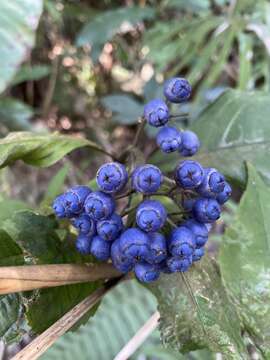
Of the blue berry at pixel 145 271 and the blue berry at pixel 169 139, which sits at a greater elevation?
the blue berry at pixel 169 139

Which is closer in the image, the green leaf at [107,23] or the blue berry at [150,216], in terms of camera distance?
the blue berry at [150,216]

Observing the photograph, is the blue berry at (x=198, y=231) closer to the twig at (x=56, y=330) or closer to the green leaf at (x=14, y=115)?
the twig at (x=56, y=330)

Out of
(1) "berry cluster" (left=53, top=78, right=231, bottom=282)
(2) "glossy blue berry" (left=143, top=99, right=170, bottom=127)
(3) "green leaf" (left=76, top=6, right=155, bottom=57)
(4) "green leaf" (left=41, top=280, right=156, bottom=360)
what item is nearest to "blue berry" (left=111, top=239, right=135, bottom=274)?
(1) "berry cluster" (left=53, top=78, right=231, bottom=282)

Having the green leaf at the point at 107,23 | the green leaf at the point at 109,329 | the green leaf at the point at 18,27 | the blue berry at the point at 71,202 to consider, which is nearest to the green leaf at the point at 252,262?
the blue berry at the point at 71,202

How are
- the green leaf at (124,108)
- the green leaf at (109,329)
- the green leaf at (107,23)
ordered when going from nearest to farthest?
the green leaf at (109,329) → the green leaf at (107,23) → the green leaf at (124,108)

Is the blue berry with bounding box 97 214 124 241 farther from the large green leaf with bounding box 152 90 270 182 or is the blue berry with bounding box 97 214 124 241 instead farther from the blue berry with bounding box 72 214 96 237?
the large green leaf with bounding box 152 90 270 182

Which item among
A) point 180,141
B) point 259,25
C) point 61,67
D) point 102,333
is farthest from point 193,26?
point 180,141

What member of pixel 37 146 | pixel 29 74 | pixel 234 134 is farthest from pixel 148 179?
pixel 29 74
